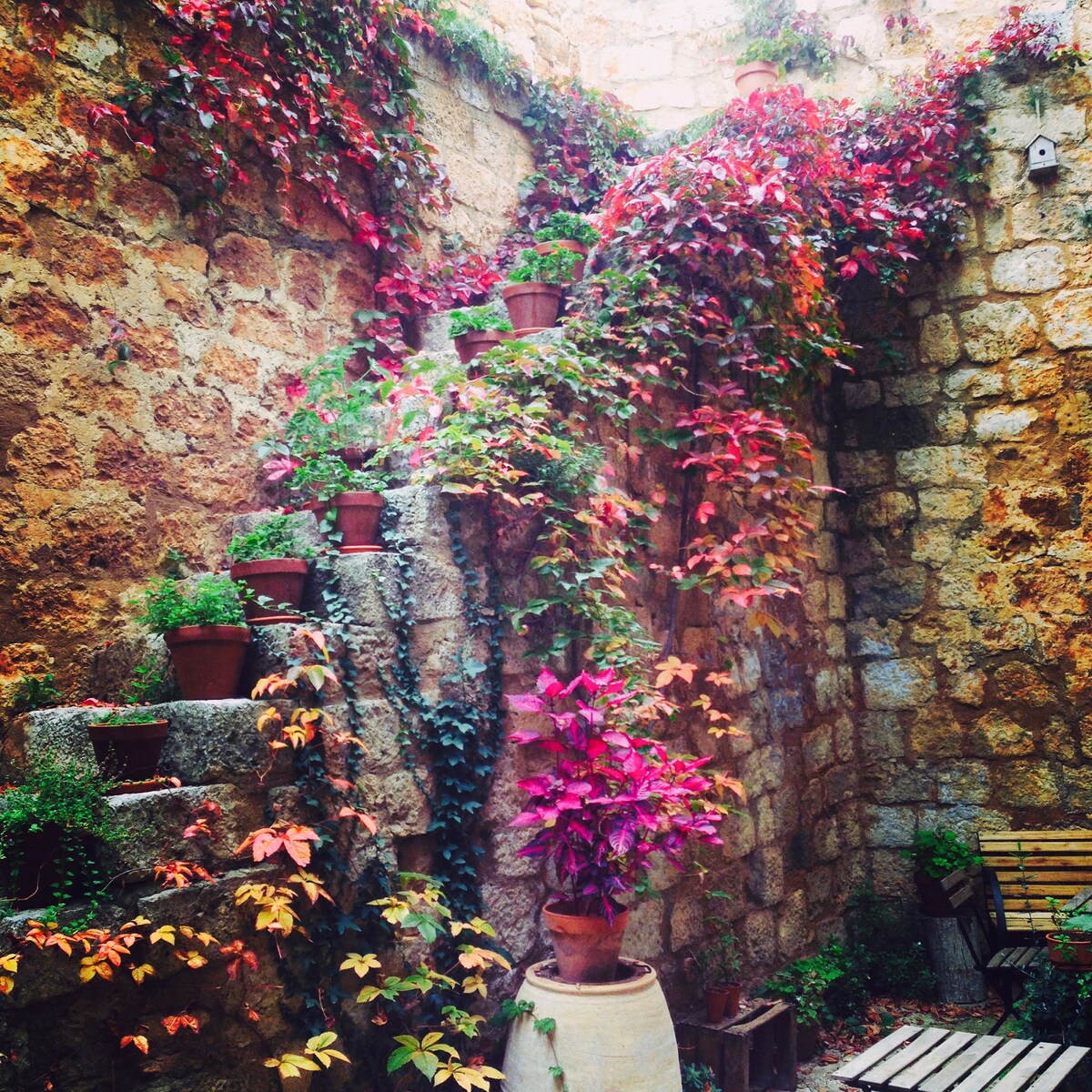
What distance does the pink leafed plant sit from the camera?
262 centimetres

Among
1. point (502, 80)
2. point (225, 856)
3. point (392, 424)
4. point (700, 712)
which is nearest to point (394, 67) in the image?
point (502, 80)

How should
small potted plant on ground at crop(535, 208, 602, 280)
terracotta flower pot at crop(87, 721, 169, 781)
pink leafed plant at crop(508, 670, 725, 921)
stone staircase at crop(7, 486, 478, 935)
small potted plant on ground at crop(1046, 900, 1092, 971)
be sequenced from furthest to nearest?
1. small potted plant on ground at crop(535, 208, 602, 280)
2. small potted plant on ground at crop(1046, 900, 1092, 971)
3. pink leafed plant at crop(508, 670, 725, 921)
4. terracotta flower pot at crop(87, 721, 169, 781)
5. stone staircase at crop(7, 486, 478, 935)

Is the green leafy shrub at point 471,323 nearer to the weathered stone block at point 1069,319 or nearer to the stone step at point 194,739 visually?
the stone step at point 194,739

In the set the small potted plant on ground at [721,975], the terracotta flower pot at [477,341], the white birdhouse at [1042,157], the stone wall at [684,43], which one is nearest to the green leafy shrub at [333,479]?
the terracotta flower pot at [477,341]

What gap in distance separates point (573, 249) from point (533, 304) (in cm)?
39

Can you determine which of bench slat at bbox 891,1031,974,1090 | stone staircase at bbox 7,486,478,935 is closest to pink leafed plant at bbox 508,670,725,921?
stone staircase at bbox 7,486,478,935

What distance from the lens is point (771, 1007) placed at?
3.49 metres

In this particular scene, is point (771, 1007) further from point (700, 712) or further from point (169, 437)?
point (169, 437)

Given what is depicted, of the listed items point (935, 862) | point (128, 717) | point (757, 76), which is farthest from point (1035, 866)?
point (757, 76)


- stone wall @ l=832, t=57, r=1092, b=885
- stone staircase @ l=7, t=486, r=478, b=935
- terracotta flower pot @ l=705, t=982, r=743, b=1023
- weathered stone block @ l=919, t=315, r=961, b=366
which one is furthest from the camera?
weathered stone block @ l=919, t=315, r=961, b=366

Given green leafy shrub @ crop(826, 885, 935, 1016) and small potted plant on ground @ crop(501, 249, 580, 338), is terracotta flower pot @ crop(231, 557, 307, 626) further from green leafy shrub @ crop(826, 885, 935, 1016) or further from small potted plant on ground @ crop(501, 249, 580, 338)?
green leafy shrub @ crop(826, 885, 935, 1016)

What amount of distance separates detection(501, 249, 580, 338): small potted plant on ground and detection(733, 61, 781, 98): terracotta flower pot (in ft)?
8.88

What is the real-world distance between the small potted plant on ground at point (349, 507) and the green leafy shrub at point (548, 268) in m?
1.10

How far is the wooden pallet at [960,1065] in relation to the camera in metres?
2.54
